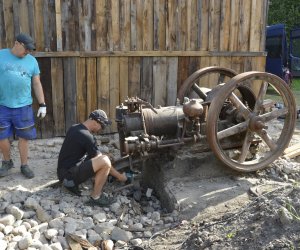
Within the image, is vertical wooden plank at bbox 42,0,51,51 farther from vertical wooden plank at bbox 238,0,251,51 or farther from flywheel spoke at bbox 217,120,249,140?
vertical wooden plank at bbox 238,0,251,51

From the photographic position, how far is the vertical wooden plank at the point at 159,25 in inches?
292

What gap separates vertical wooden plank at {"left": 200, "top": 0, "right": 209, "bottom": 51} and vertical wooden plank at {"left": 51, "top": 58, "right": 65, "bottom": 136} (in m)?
2.65

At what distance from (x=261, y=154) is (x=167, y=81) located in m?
2.32

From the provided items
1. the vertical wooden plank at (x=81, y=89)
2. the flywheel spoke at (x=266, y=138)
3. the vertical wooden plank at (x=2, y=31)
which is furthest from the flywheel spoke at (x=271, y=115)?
the vertical wooden plank at (x=2, y=31)

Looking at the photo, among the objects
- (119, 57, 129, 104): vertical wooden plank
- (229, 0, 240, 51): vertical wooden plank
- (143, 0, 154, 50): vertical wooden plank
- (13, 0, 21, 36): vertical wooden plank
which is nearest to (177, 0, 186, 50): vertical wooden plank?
(143, 0, 154, 50): vertical wooden plank

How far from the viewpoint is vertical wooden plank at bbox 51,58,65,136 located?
23.1 ft

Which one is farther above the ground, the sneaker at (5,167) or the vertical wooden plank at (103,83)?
the vertical wooden plank at (103,83)

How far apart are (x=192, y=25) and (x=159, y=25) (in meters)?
0.65

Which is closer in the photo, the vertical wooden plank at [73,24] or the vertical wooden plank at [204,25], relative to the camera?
the vertical wooden plank at [73,24]

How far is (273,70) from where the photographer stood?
16391 mm

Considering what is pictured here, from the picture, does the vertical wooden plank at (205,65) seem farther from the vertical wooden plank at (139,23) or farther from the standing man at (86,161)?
the standing man at (86,161)

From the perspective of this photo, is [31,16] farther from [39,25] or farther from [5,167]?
[5,167]

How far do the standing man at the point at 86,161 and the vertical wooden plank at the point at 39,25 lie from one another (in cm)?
230

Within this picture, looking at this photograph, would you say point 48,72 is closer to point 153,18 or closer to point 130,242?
point 153,18
